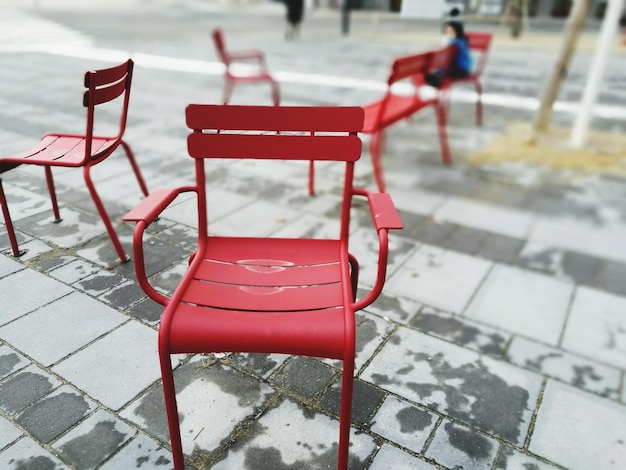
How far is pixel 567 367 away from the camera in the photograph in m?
2.36

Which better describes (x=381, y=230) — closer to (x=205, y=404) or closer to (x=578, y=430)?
(x=205, y=404)

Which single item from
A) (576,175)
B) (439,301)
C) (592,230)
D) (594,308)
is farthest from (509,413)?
(576,175)

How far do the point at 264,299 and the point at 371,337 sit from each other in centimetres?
95

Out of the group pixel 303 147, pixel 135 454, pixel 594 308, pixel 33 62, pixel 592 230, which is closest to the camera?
pixel 135 454

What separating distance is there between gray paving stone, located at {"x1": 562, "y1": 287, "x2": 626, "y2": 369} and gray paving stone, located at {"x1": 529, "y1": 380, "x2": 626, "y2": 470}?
344 millimetres

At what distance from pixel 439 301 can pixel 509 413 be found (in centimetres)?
84

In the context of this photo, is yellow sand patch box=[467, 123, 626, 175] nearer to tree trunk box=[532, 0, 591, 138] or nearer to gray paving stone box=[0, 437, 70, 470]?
tree trunk box=[532, 0, 591, 138]

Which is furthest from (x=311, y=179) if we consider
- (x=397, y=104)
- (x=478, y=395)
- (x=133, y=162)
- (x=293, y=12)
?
(x=293, y=12)

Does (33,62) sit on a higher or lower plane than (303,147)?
lower

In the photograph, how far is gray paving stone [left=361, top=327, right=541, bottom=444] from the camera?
2.07 meters

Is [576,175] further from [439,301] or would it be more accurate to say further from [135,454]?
[135,454]

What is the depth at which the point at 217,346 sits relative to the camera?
5.14ft

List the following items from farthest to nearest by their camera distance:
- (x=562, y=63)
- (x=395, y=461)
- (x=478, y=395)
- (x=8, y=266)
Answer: (x=562, y=63) → (x=8, y=266) → (x=478, y=395) → (x=395, y=461)

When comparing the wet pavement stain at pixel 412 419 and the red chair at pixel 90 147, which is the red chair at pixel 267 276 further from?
the red chair at pixel 90 147
